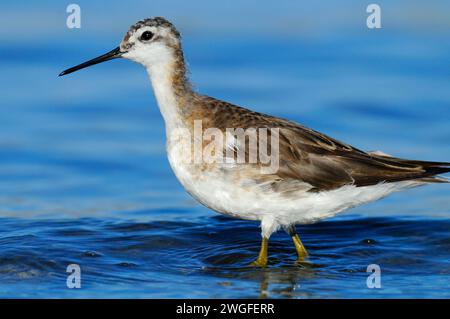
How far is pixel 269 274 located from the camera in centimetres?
1289

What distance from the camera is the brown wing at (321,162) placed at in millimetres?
12719

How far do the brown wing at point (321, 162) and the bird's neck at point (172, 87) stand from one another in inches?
16.1

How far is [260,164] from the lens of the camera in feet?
41.3

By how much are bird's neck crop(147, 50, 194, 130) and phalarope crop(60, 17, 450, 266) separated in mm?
12

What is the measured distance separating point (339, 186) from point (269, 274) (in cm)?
132

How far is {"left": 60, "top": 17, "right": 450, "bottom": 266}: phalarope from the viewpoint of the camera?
12.5 metres

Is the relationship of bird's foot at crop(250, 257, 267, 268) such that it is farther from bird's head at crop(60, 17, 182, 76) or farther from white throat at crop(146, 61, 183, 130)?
bird's head at crop(60, 17, 182, 76)

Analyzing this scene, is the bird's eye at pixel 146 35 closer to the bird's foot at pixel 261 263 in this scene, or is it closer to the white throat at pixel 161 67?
the white throat at pixel 161 67

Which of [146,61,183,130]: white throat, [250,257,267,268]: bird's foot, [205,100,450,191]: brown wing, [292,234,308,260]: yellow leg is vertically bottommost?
[250,257,267,268]: bird's foot

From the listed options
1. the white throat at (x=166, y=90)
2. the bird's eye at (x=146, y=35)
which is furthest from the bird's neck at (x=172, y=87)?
the bird's eye at (x=146, y=35)

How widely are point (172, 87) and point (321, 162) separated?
197 centimetres

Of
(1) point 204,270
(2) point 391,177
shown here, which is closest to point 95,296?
(1) point 204,270

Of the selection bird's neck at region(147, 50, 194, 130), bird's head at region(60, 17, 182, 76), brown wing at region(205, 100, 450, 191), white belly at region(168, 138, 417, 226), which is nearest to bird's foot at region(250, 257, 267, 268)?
white belly at region(168, 138, 417, 226)

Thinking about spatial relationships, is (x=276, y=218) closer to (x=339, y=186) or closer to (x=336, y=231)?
(x=339, y=186)
